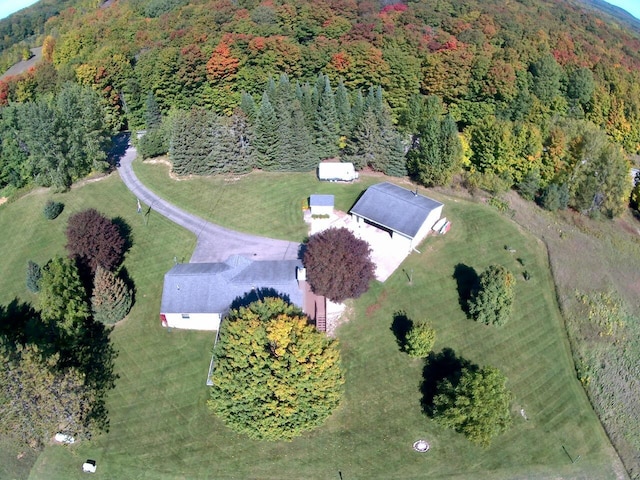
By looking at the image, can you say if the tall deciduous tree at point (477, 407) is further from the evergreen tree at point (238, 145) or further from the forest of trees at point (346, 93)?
the evergreen tree at point (238, 145)

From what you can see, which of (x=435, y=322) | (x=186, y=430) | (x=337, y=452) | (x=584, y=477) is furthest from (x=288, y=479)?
(x=584, y=477)

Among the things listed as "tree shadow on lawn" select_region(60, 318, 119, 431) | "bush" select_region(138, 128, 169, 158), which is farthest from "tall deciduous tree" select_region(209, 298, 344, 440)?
"bush" select_region(138, 128, 169, 158)

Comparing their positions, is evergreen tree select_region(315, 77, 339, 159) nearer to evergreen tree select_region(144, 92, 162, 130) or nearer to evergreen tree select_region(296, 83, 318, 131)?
evergreen tree select_region(296, 83, 318, 131)

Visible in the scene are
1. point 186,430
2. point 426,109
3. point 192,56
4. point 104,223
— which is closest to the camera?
point 186,430

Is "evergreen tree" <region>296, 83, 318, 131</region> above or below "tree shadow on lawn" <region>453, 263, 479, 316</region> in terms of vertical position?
above

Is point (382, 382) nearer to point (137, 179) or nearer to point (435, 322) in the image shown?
point (435, 322)

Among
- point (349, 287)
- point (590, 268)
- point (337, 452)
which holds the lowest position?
point (590, 268)

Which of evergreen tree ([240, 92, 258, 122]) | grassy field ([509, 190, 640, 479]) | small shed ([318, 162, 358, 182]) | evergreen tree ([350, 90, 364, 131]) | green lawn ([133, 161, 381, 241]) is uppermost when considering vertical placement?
evergreen tree ([240, 92, 258, 122])
